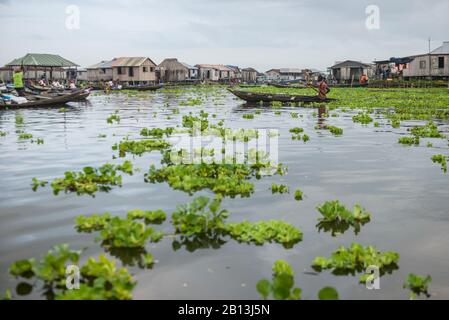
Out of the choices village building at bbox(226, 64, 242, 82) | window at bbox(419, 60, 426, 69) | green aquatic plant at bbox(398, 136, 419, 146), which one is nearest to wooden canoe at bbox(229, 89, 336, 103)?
Result: green aquatic plant at bbox(398, 136, 419, 146)

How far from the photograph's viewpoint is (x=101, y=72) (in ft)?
276

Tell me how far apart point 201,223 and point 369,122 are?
16.3 meters

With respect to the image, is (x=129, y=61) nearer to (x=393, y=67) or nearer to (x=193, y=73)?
(x=193, y=73)

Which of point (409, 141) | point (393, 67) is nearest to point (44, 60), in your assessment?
point (409, 141)

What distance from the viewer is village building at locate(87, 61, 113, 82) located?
272 ft

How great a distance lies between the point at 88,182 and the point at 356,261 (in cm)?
555

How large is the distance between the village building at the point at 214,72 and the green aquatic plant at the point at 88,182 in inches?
3784

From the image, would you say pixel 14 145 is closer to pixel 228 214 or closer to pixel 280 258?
pixel 228 214

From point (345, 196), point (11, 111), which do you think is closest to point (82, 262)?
point (345, 196)

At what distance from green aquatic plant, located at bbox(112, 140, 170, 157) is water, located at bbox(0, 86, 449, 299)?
0.39 meters

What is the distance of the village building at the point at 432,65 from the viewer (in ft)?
194

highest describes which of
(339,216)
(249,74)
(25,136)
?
(249,74)

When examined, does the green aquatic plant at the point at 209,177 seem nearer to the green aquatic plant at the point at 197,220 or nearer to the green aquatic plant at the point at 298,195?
the green aquatic plant at the point at 298,195

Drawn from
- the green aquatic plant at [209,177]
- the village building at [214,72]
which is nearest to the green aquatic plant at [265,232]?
the green aquatic plant at [209,177]
